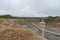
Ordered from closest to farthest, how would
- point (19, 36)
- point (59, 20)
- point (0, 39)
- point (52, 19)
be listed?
point (0, 39), point (19, 36), point (59, 20), point (52, 19)

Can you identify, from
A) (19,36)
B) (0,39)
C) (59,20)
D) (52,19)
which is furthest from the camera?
(52,19)

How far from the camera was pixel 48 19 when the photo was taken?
204 feet

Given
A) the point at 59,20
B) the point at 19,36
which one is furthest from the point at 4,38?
the point at 59,20

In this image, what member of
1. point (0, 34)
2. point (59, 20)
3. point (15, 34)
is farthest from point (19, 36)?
point (59, 20)

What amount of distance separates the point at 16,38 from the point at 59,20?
43.9m

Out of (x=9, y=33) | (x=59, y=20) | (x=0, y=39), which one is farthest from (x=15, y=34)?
(x=59, y=20)

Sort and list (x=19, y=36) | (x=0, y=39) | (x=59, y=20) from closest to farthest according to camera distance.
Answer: (x=0, y=39) < (x=19, y=36) < (x=59, y=20)

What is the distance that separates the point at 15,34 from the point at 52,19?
46.5 m

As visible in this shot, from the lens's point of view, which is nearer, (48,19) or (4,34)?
(4,34)

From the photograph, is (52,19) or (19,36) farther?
(52,19)

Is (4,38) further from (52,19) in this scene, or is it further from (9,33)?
(52,19)

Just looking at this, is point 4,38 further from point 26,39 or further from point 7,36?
point 26,39

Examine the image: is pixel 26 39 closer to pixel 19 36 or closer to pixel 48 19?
pixel 19 36

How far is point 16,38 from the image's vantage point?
16.4 m
